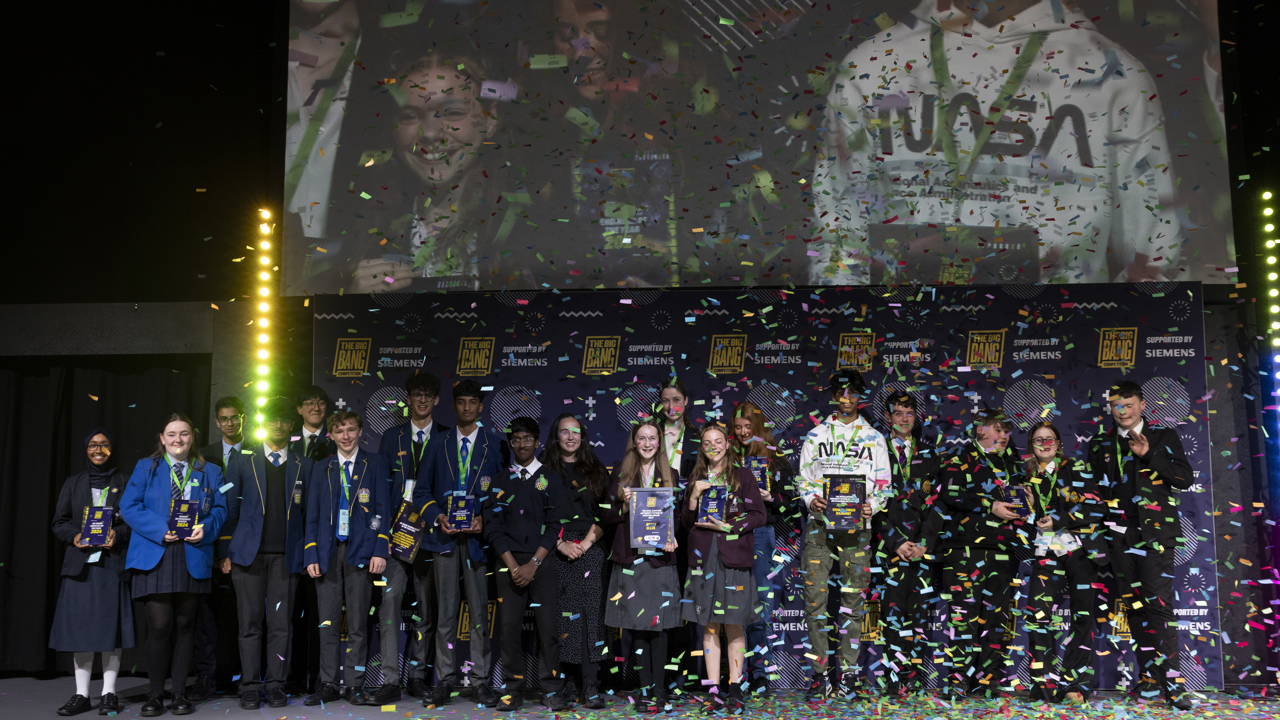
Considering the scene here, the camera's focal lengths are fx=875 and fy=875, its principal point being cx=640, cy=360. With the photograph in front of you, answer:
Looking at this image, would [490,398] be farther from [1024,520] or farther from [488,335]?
[1024,520]

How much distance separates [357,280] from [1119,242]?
5.17 meters

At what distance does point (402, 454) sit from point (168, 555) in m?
1.33

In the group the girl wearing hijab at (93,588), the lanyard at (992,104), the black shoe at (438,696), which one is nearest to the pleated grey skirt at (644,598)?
the black shoe at (438,696)

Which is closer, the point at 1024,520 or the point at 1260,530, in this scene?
the point at 1024,520

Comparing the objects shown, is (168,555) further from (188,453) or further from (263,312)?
(263,312)

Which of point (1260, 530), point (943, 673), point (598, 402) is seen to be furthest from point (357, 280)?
point (1260, 530)

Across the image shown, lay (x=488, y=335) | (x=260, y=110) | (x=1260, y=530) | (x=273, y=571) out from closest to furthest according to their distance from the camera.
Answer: (x=273, y=571) → (x=1260, y=530) → (x=488, y=335) → (x=260, y=110)

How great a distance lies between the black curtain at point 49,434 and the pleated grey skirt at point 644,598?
3124 millimetres

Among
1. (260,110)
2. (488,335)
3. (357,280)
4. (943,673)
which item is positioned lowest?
(943,673)

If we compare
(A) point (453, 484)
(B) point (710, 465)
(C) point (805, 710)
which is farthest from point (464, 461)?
(C) point (805, 710)

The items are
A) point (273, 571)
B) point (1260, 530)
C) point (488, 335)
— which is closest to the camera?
point (273, 571)

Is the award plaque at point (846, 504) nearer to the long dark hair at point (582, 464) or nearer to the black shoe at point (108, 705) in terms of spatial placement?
A: the long dark hair at point (582, 464)

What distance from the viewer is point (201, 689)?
16.6ft

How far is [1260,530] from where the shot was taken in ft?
17.9
